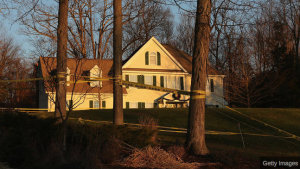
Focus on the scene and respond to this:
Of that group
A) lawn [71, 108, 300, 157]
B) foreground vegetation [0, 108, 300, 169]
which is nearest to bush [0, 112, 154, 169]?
foreground vegetation [0, 108, 300, 169]

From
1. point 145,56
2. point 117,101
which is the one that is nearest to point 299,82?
point 145,56

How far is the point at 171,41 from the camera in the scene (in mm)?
51000

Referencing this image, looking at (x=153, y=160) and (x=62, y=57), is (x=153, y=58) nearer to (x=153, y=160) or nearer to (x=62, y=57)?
(x=62, y=57)

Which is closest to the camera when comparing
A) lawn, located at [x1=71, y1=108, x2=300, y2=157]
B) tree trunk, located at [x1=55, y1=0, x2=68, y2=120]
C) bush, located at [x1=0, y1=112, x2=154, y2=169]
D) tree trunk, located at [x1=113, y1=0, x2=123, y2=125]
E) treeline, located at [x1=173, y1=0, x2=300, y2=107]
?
bush, located at [x1=0, y1=112, x2=154, y2=169]

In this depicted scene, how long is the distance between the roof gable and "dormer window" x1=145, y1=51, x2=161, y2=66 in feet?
0.52

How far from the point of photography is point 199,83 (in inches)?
343

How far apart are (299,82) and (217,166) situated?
29160 mm

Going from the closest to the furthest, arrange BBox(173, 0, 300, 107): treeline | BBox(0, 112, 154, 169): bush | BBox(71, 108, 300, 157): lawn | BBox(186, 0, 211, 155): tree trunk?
BBox(0, 112, 154, 169): bush
BBox(186, 0, 211, 155): tree trunk
BBox(71, 108, 300, 157): lawn
BBox(173, 0, 300, 107): treeline

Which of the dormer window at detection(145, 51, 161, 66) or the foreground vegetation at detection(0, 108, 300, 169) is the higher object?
the dormer window at detection(145, 51, 161, 66)

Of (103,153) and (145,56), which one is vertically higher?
(145,56)

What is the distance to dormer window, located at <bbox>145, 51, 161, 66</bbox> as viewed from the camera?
114 ft

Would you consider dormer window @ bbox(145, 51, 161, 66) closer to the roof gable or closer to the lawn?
the roof gable

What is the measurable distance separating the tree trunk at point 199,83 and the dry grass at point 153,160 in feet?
3.28

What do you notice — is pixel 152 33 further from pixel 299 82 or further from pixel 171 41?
pixel 299 82
